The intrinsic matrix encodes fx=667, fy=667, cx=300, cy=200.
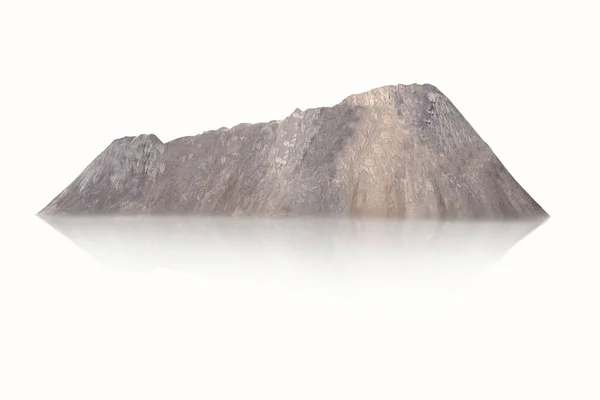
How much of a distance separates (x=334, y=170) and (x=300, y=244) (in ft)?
22.4

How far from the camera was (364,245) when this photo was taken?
15.2 meters

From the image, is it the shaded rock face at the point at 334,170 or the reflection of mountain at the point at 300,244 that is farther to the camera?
the shaded rock face at the point at 334,170

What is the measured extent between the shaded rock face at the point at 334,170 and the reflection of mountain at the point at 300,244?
3.09 ft

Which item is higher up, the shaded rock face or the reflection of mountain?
the shaded rock face

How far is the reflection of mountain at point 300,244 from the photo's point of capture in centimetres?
1258

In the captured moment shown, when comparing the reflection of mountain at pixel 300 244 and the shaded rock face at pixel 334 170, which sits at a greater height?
the shaded rock face at pixel 334 170

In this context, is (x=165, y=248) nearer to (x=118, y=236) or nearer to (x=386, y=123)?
(x=118, y=236)

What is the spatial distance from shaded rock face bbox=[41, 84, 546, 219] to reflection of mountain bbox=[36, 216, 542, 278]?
943mm

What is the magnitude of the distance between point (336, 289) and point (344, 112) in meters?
13.4

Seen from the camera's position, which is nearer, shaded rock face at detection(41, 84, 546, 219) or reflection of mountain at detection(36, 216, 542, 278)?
reflection of mountain at detection(36, 216, 542, 278)

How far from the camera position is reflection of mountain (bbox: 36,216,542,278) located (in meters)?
12.6

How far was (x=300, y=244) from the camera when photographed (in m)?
15.4

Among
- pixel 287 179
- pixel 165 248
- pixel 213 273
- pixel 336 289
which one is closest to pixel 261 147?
pixel 287 179

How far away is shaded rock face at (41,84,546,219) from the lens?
68.1 ft
